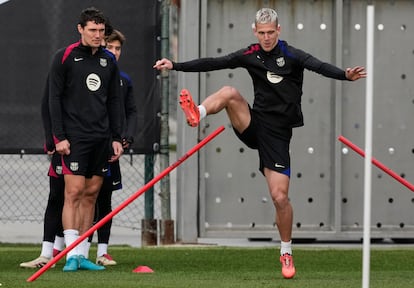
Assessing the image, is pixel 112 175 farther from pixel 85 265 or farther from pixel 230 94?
pixel 230 94

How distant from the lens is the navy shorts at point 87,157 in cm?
1017

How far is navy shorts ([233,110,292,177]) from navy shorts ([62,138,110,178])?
1.09 m

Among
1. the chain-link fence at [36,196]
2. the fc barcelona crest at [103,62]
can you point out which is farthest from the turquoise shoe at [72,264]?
the chain-link fence at [36,196]

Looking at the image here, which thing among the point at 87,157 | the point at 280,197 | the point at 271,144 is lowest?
the point at 280,197

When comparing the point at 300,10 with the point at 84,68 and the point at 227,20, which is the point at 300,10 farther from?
the point at 84,68

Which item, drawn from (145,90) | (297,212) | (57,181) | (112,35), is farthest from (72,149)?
(297,212)

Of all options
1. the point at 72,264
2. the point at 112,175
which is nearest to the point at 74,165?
the point at 72,264

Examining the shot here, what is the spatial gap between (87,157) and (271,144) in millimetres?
1405

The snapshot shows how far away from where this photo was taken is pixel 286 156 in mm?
10094

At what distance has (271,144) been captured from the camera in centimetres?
1009

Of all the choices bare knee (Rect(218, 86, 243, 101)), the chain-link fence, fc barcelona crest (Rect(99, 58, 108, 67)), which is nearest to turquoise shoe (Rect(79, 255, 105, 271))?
fc barcelona crest (Rect(99, 58, 108, 67))

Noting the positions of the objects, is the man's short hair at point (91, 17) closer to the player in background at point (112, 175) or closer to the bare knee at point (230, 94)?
the player in background at point (112, 175)

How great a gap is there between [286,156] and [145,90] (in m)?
3.29

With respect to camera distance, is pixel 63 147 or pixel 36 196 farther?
pixel 36 196
